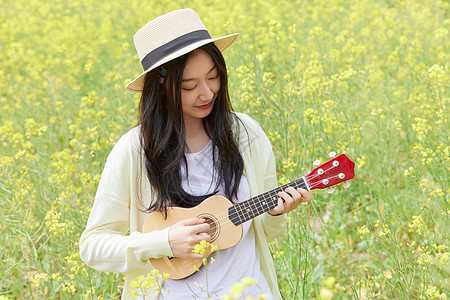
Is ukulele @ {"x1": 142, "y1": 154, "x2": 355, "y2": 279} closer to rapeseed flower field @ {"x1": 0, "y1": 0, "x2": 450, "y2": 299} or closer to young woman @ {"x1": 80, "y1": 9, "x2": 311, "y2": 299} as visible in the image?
young woman @ {"x1": 80, "y1": 9, "x2": 311, "y2": 299}

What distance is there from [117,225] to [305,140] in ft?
4.68

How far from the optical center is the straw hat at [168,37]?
1.74m

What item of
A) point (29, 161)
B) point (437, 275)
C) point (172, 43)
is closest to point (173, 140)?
point (172, 43)

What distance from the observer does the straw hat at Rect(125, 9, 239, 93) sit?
68.4 inches

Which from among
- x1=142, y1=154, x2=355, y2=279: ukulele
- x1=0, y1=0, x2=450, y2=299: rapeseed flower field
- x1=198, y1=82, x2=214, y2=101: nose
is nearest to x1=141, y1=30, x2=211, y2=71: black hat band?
x1=198, y1=82, x2=214, y2=101: nose

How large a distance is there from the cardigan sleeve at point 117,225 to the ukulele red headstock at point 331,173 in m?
0.52

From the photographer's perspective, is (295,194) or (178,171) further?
(178,171)

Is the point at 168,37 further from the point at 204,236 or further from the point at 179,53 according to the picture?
the point at 204,236

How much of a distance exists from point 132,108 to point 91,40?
2878 mm

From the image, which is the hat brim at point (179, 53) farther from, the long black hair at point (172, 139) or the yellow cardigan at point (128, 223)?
the yellow cardigan at point (128, 223)

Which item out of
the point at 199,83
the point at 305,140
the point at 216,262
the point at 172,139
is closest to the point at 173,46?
the point at 199,83

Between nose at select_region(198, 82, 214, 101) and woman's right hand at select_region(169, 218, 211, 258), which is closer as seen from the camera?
woman's right hand at select_region(169, 218, 211, 258)

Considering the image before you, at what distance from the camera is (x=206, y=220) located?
1.76 meters

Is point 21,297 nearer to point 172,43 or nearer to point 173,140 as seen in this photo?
point 173,140
